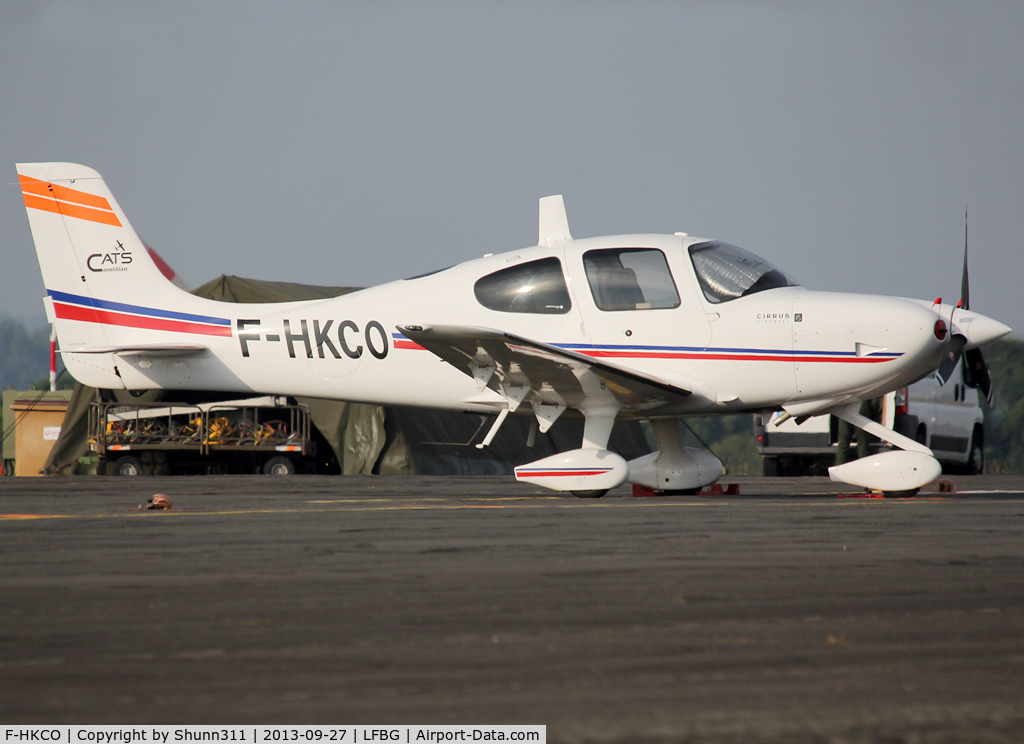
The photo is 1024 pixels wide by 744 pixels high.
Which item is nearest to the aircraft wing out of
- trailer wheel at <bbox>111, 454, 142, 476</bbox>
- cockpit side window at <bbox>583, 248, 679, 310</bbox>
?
cockpit side window at <bbox>583, 248, 679, 310</bbox>

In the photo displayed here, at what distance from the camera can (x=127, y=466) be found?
57.3 feet

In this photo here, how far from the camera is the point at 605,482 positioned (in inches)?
333

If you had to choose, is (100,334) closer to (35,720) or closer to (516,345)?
(516,345)

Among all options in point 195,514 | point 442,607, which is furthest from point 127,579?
point 195,514

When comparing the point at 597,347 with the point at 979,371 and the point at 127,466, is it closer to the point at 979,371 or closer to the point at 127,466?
the point at 979,371

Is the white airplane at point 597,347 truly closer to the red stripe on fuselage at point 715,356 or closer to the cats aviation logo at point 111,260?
the red stripe on fuselage at point 715,356

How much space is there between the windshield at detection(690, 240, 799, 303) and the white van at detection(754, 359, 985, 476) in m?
6.50

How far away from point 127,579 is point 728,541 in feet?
8.72

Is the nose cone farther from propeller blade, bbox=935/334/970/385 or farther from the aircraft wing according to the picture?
the aircraft wing

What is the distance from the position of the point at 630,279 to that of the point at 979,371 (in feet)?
11.2

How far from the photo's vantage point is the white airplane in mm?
8484

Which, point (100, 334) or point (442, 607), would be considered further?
point (100, 334)

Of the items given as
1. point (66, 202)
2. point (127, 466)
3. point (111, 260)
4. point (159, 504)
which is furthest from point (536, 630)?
point (127, 466)

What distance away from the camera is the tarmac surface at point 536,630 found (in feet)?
6.07
